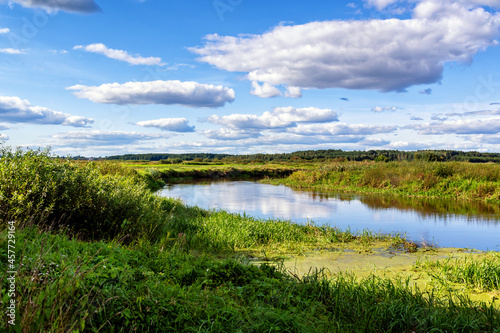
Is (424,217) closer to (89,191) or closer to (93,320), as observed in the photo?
(89,191)

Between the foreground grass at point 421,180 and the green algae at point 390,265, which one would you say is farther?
the foreground grass at point 421,180

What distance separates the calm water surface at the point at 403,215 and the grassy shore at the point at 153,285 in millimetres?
5511

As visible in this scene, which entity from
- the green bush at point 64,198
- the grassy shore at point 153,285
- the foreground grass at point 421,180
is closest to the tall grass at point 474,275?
the grassy shore at point 153,285

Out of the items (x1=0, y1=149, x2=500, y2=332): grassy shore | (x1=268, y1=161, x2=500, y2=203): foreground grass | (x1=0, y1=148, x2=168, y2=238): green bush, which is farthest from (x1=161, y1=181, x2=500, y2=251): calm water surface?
(x1=0, y1=148, x2=168, y2=238): green bush

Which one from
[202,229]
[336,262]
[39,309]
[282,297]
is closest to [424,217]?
[336,262]

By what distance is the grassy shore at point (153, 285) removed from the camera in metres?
3.79

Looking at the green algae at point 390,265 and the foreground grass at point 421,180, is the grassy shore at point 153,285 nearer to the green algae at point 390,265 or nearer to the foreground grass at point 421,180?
the green algae at point 390,265

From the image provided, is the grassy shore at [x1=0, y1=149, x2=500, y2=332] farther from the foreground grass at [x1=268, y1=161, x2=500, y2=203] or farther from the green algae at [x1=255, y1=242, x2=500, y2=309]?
the foreground grass at [x1=268, y1=161, x2=500, y2=203]

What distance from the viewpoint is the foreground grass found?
76.7ft

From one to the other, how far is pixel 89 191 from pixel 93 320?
5.54 m

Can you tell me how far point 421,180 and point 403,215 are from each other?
10.3m

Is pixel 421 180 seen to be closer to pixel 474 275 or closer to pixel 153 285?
pixel 474 275

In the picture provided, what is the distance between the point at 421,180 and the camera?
26.3 meters

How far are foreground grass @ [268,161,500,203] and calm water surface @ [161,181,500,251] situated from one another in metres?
2.38
